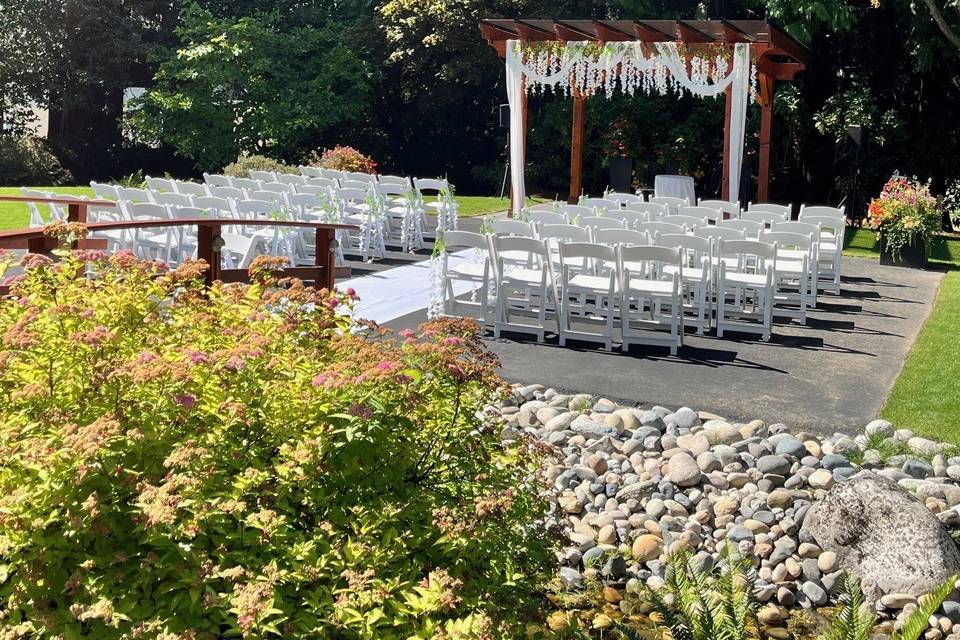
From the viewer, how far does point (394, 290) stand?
1191 centimetres

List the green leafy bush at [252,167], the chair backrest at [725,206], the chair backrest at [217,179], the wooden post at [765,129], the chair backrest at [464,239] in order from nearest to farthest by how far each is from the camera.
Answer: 1. the chair backrest at [464,239]
2. the chair backrest at [725,206]
3. the chair backrest at [217,179]
4. the wooden post at [765,129]
5. the green leafy bush at [252,167]

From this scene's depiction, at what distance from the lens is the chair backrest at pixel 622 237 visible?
33.1 feet

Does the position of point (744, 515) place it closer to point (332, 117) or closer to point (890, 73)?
point (890, 73)

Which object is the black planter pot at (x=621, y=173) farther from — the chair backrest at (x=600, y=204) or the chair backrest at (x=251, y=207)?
the chair backrest at (x=251, y=207)

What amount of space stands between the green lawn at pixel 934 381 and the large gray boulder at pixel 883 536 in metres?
1.52

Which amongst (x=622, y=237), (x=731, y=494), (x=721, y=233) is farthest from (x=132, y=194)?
(x=731, y=494)

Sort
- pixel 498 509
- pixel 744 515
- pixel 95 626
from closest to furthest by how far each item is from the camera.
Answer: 1. pixel 95 626
2. pixel 498 509
3. pixel 744 515

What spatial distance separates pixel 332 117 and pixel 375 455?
80.0ft

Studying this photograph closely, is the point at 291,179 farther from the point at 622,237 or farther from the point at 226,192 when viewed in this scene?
the point at 622,237

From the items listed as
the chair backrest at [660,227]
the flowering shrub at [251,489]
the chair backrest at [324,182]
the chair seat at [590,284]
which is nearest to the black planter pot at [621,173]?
the chair backrest at [324,182]

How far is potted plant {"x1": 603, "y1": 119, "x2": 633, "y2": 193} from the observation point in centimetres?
2442

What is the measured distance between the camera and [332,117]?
26.8 metres

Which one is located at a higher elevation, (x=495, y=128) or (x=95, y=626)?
(x=495, y=128)

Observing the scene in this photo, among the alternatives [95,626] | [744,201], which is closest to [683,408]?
[95,626]
